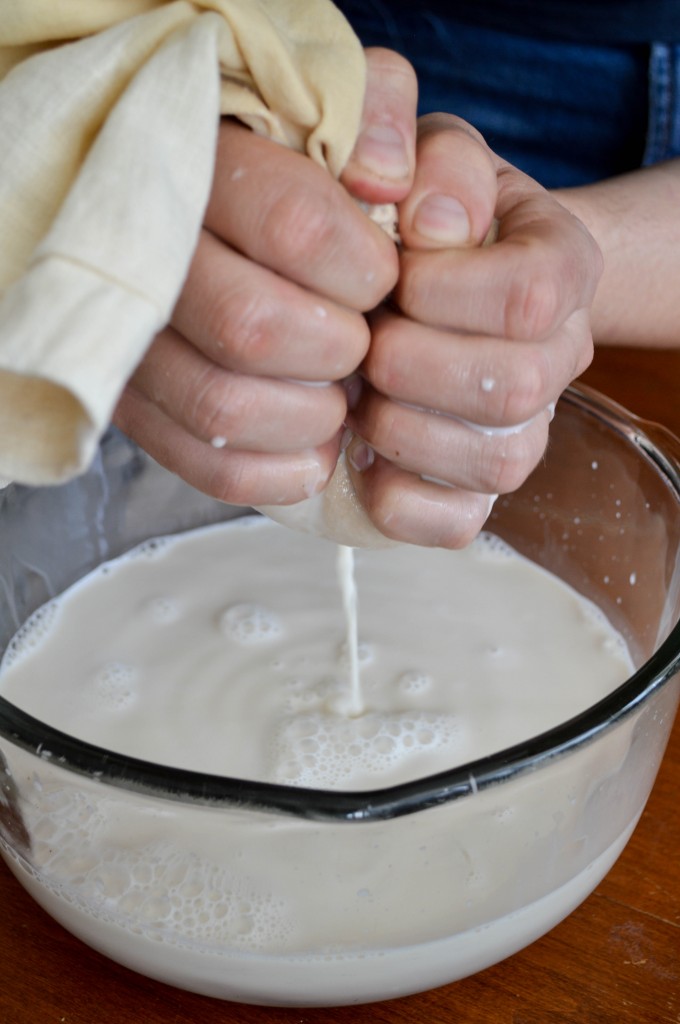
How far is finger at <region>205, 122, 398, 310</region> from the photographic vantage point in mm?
452

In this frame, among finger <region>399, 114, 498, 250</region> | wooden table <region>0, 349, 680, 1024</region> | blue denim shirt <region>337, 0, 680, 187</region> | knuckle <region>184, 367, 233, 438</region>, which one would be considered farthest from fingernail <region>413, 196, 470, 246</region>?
blue denim shirt <region>337, 0, 680, 187</region>

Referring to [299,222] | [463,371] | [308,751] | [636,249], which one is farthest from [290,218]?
[636,249]

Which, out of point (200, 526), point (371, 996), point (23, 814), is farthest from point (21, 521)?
point (371, 996)

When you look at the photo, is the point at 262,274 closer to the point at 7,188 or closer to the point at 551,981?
the point at 7,188

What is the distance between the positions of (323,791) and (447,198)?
261 mm

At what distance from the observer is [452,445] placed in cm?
53

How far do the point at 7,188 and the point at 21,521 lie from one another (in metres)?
0.40

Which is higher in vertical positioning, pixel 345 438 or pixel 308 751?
pixel 345 438

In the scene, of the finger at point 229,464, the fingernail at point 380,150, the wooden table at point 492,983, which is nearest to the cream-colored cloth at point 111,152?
the fingernail at point 380,150

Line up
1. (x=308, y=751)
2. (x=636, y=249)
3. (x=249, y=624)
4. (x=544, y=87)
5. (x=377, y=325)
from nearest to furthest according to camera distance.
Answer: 1. (x=377, y=325)
2. (x=308, y=751)
3. (x=249, y=624)
4. (x=636, y=249)
5. (x=544, y=87)

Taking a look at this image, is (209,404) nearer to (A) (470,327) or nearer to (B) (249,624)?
(A) (470,327)

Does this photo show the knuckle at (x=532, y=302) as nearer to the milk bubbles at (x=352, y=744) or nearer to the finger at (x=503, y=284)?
the finger at (x=503, y=284)

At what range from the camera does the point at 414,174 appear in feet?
1.65

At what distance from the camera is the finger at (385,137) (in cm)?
48
